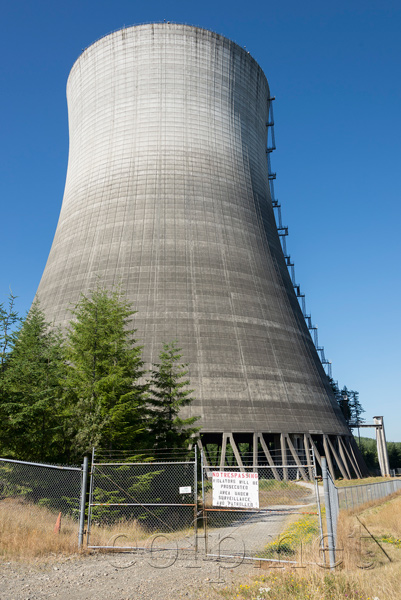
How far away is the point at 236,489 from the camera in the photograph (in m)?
6.50

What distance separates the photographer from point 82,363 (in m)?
10.2

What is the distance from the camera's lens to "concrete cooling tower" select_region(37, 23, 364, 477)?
16.2 m

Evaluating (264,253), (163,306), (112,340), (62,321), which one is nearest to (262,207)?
(264,253)

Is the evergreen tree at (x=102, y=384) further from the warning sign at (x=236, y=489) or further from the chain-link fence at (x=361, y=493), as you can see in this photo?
the chain-link fence at (x=361, y=493)

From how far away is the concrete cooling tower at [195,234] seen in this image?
1622 cm

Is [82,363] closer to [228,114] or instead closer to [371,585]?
[371,585]

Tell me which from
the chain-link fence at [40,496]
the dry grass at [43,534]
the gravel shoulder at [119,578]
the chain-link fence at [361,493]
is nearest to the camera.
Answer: the gravel shoulder at [119,578]

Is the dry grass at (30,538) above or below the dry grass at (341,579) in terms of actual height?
above

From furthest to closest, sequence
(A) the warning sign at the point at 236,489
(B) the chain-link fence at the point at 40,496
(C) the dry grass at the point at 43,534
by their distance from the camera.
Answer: (B) the chain-link fence at the point at 40,496 < (C) the dry grass at the point at 43,534 < (A) the warning sign at the point at 236,489

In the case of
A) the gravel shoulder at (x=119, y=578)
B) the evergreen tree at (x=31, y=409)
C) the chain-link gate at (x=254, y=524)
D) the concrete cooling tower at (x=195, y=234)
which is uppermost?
the concrete cooling tower at (x=195, y=234)

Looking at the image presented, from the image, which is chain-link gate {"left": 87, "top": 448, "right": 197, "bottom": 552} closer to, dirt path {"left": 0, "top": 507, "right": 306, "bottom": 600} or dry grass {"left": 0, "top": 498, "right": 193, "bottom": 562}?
dry grass {"left": 0, "top": 498, "right": 193, "bottom": 562}

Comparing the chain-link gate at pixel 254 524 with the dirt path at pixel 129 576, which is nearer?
the dirt path at pixel 129 576

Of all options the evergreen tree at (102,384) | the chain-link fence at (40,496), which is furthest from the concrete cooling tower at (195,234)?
the chain-link fence at (40,496)

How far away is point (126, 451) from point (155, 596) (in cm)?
456
